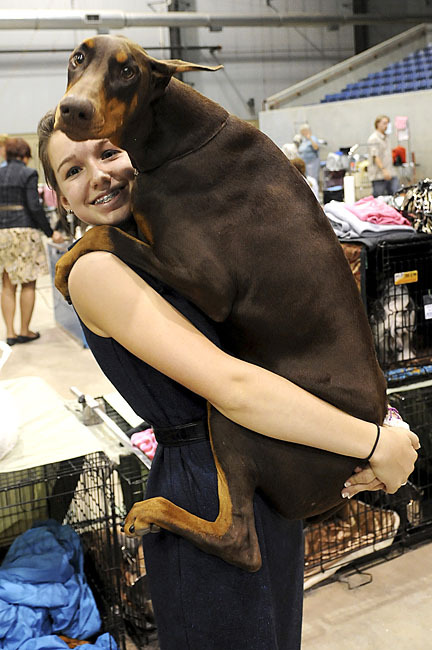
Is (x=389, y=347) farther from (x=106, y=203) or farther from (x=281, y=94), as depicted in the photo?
(x=281, y=94)

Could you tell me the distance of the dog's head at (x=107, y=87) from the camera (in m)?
0.89

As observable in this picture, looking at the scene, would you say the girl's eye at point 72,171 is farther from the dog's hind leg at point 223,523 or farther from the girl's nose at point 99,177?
the dog's hind leg at point 223,523

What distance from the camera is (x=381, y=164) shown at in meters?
9.33

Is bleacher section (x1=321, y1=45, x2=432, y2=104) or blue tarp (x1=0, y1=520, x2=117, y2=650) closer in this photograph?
blue tarp (x1=0, y1=520, x2=117, y2=650)

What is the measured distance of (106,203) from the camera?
3.75 feet

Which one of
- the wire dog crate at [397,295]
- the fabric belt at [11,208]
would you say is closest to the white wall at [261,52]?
the fabric belt at [11,208]

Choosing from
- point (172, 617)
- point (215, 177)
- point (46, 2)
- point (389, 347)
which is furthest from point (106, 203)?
point (46, 2)

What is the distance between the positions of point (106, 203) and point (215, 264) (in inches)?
8.3

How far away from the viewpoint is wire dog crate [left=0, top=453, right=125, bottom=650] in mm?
2209

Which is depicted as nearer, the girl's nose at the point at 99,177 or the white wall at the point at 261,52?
the girl's nose at the point at 99,177

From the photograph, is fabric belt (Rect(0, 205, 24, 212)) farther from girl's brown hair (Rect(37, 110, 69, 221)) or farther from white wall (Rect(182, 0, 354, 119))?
white wall (Rect(182, 0, 354, 119))

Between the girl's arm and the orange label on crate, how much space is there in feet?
5.98

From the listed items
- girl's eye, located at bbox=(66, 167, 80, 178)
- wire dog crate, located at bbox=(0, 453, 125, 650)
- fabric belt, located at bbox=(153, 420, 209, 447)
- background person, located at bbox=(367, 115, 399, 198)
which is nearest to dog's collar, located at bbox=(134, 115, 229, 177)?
girl's eye, located at bbox=(66, 167, 80, 178)

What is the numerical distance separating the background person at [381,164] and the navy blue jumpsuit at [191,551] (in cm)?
738
